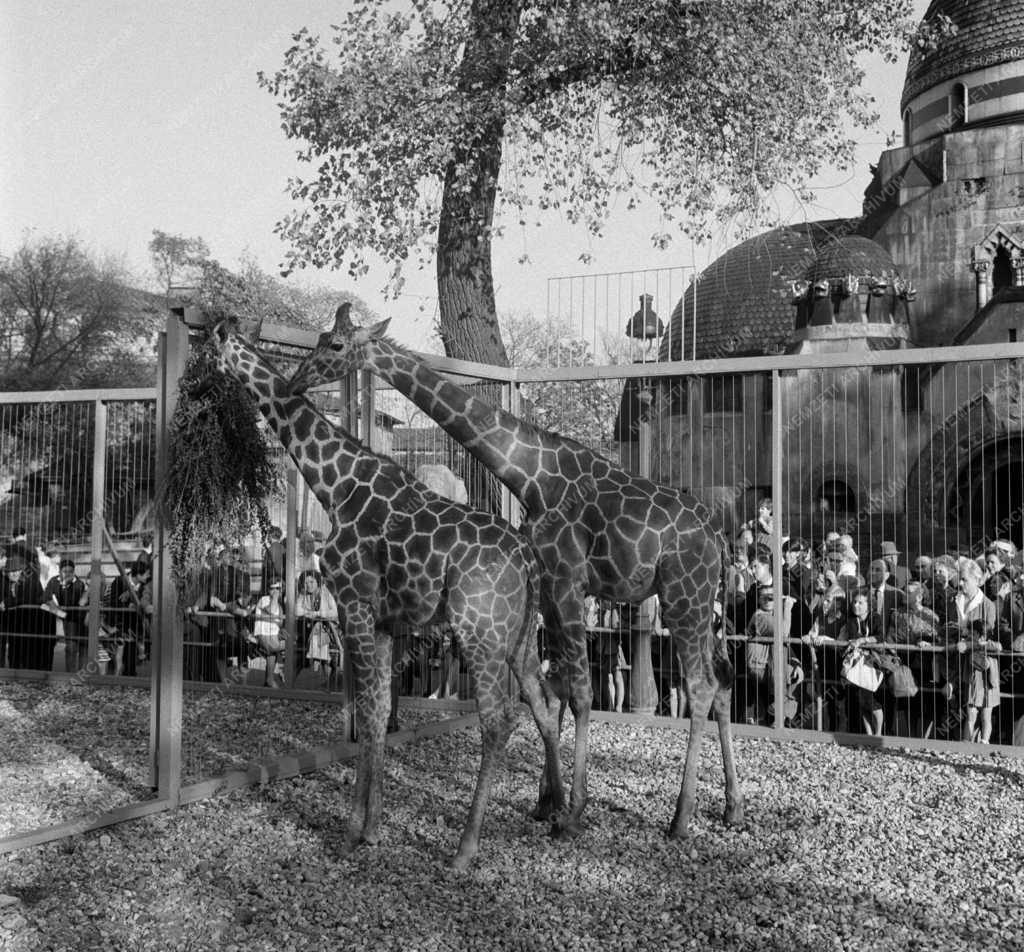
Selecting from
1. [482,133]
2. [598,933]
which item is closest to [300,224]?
[482,133]

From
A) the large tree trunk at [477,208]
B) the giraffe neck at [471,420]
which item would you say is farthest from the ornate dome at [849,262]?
the giraffe neck at [471,420]

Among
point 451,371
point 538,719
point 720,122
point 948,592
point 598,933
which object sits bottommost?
point 598,933

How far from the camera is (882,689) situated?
35.2ft

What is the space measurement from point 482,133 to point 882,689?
850 centimetres

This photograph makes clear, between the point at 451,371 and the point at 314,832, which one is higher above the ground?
the point at 451,371

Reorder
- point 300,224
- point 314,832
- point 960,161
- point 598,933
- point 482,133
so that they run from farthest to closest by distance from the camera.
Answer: point 960,161
point 300,224
point 482,133
point 314,832
point 598,933

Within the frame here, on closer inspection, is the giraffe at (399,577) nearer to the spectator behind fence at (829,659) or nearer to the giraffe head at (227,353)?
the giraffe head at (227,353)

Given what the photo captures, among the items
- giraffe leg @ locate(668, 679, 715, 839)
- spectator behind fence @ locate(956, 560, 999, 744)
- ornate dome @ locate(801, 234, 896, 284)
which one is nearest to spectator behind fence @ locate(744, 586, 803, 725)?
spectator behind fence @ locate(956, 560, 999, 744)

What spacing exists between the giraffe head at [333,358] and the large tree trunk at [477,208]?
22.1 feet

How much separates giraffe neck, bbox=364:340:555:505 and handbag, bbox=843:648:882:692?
4158 mm

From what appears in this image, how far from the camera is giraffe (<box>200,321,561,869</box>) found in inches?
276

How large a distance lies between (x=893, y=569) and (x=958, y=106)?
40.2 meters

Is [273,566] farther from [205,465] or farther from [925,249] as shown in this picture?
[925,249]

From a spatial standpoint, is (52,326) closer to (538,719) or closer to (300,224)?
(300,224)
